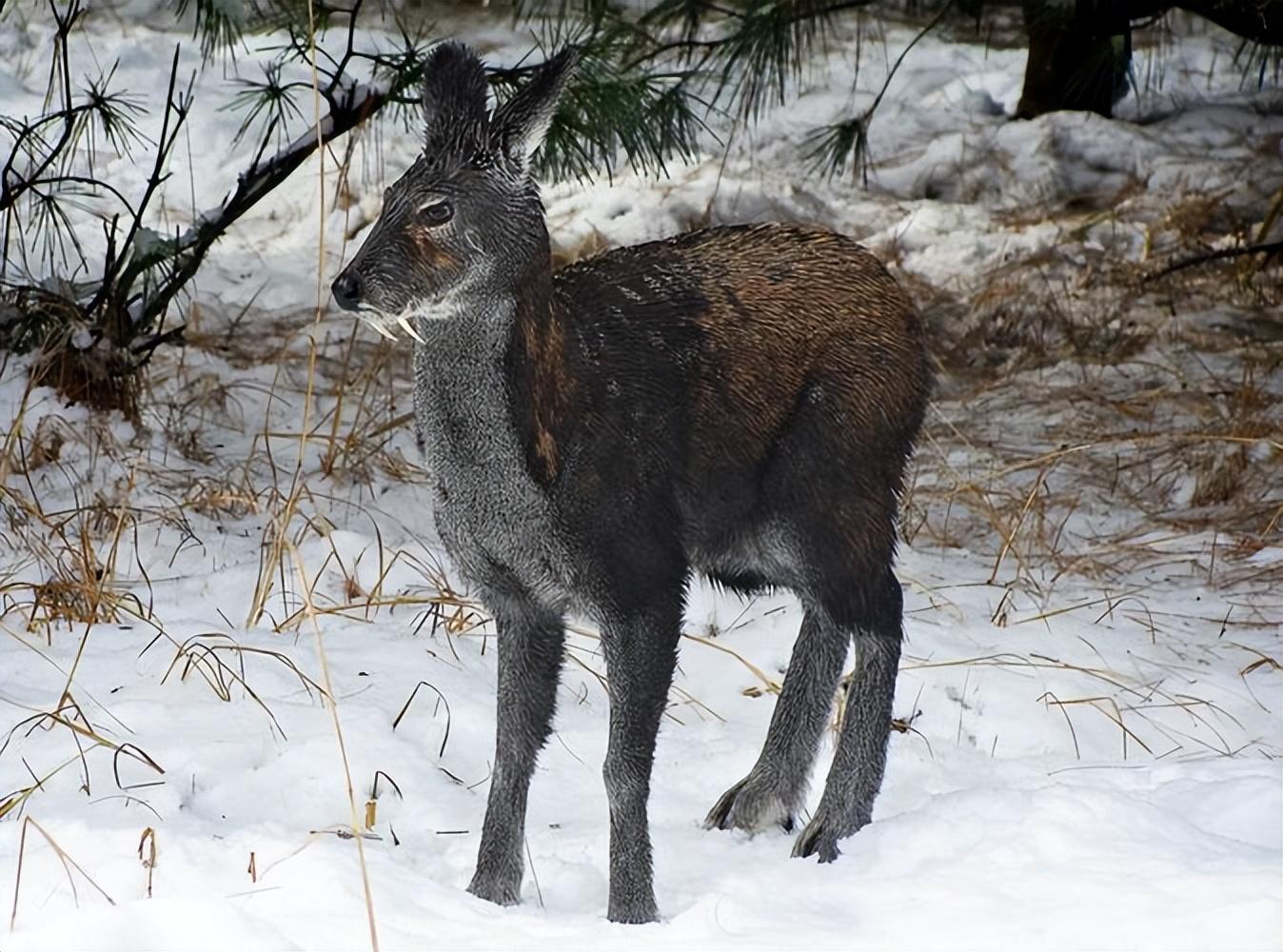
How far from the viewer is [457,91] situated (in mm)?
2941

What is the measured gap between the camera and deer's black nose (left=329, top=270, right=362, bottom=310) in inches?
108

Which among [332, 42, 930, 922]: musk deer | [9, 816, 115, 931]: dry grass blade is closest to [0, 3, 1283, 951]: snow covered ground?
[9, 816, 115, 931]: dry grass blade

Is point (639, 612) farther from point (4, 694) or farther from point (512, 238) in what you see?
point (4, 694)

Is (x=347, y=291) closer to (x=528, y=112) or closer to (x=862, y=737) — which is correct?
(x=528, y=112)

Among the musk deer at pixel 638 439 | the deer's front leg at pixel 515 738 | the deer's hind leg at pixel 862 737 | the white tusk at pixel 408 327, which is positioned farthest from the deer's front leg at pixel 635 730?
the white tusk at pixel 408 327

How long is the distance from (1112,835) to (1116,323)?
4.56 metres

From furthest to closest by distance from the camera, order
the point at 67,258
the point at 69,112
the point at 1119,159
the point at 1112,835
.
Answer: the point at 1119,159
the point at 67,258
the point at 69,112
the point at 1112,835

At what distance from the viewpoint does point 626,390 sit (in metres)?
3.12

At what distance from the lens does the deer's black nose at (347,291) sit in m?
2.75

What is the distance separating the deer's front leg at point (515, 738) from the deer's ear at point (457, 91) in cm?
89

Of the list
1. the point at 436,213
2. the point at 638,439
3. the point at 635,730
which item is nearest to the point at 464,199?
the point at 436,213

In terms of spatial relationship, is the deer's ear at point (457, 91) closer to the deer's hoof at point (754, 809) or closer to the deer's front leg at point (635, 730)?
the deer's front leg at point (635, 730)

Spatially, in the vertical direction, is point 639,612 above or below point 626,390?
below

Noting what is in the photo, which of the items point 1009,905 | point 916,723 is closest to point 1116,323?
point 916,723
